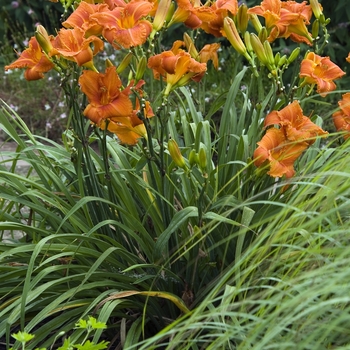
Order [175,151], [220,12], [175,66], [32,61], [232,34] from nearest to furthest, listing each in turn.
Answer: [175,151], [175,66], [32,61], [232,34], [220,12]

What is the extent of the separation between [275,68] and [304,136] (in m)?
0.32

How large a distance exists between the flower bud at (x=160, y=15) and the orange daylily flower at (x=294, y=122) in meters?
0.46

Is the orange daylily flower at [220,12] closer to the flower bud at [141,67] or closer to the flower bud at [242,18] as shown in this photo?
the flower bud at [242,18]

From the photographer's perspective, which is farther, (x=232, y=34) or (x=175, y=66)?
(x=232, y=34)

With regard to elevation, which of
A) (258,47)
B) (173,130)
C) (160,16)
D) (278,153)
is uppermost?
(160,16)

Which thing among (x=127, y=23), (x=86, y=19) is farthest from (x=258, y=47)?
(x=86, y=19)

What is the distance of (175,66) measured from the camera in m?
2.43

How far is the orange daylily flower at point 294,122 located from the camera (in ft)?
8.01

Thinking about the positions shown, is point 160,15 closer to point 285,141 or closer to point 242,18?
point 242,18

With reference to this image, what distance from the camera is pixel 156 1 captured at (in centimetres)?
261

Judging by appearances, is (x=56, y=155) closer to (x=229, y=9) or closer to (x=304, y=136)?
(x=229, y=9)

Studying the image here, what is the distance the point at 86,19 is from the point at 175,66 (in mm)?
341

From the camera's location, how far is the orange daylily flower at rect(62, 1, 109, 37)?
2.42 meters

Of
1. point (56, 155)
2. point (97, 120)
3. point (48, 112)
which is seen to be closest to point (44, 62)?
point (97, 120)
